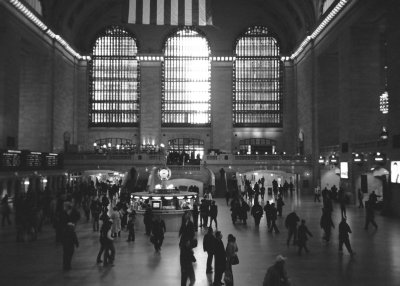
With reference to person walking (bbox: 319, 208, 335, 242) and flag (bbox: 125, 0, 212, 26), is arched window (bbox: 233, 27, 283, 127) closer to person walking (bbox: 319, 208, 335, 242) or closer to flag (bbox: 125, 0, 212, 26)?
flag (bbox: 125, 0, 212, 26)

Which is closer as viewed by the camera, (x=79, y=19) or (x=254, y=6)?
(x=79, y=19)

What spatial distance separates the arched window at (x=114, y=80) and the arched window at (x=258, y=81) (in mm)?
11015

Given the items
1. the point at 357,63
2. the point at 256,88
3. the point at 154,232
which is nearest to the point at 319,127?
the point at 357,63

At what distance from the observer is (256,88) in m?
48.3

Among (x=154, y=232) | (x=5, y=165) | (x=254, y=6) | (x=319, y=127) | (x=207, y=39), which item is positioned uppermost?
(x=254, y=6)

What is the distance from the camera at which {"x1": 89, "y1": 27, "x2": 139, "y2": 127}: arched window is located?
47.4 metres

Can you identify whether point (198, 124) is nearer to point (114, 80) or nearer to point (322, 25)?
point (114, 80)

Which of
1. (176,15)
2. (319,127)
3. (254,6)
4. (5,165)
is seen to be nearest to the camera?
(176,15)

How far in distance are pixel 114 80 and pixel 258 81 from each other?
15537 mm

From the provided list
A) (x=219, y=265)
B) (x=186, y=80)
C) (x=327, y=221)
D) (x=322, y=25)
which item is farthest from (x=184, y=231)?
(x=186, y=80)

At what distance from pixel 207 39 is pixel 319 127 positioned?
16.7 m

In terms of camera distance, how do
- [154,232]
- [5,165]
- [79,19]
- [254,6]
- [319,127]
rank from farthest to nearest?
[254,6] → [79,19] → [319,127] → [5,165] → [154,232]

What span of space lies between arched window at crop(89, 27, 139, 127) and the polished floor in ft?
103

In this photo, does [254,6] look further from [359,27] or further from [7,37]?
[7,37]
